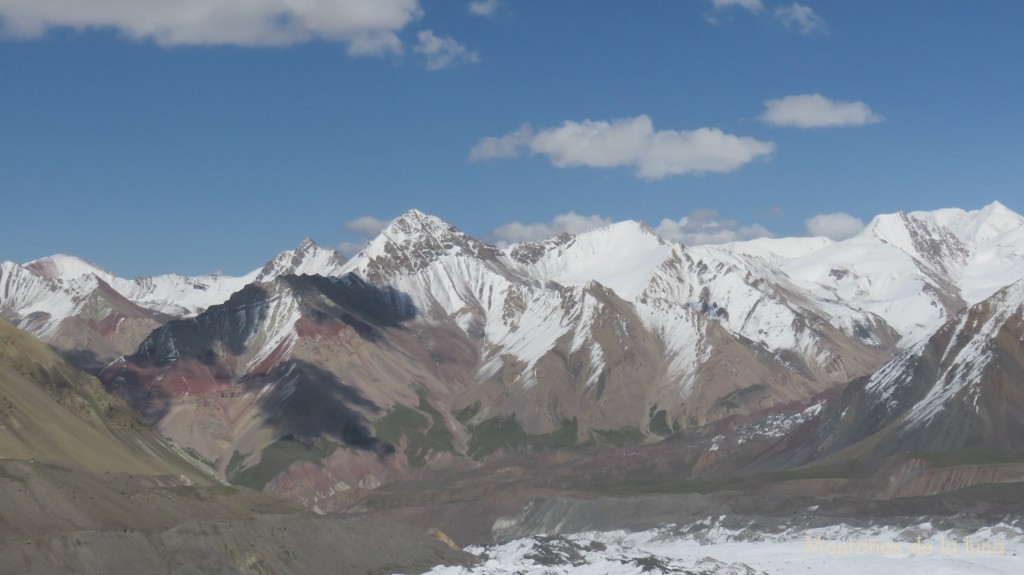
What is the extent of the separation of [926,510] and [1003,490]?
45.1 ft

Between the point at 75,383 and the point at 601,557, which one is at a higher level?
the point at 75,383

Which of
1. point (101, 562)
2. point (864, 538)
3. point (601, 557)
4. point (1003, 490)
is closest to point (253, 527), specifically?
point (101, 562)

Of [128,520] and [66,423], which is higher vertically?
[66,423]

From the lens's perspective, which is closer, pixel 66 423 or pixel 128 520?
pixel 128 520

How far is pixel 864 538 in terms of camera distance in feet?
551

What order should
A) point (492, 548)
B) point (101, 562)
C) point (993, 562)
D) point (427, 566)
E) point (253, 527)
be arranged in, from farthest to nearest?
point (492, 548) < point (993, 562) < point (427, 566) < point (253, 527) < point (101, 562)

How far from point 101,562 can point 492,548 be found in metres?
73.1

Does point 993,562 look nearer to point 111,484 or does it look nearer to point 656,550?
point 656,550

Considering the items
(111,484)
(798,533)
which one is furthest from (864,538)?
(111,484)

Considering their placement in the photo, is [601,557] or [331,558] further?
[601,557]

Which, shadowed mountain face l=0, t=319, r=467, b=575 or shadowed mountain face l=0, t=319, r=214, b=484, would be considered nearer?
shadowed mountain face l=0, t=319, r=467, b=575

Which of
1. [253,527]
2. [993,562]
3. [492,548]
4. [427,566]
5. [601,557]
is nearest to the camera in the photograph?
[253,527]

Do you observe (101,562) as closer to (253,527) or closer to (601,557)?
(253,527)

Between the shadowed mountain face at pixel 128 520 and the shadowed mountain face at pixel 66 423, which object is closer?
the shadowed mountain face at pixel 128 520
